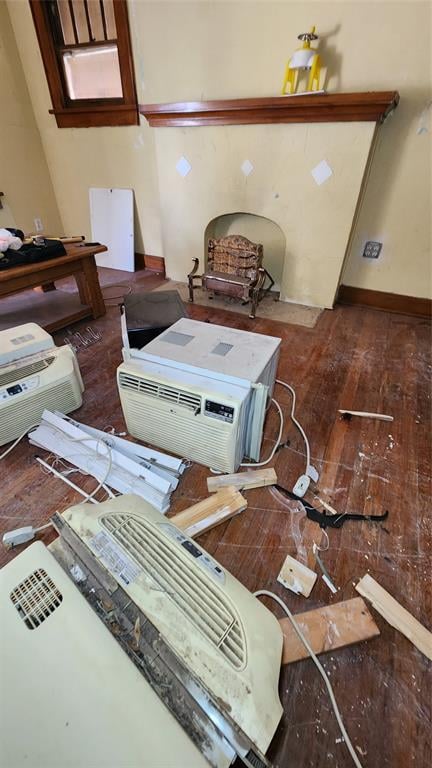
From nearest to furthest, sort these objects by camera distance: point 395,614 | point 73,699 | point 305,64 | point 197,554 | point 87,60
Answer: point 73,699 → point 197,554 → point 395,614 → point 305,64 → point 87,60

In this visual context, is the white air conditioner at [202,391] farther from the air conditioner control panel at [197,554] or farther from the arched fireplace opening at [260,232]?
the arched fireplace opening at [260,232]

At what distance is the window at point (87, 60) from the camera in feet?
9.05

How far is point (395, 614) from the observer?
98 centimetres

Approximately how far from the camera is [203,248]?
314cm

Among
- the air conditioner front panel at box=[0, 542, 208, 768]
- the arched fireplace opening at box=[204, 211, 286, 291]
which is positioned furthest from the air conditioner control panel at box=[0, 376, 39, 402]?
the arched fireplace opening at box=[204, 211, 286, 291]

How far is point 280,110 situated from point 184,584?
2.81m

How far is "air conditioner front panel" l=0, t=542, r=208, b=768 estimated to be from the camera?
48 cm

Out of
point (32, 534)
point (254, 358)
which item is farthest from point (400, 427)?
point (32, 534)

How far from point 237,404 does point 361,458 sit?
0.76m

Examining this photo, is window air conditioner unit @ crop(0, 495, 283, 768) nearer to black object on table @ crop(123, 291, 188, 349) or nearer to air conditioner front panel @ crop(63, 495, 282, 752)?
air conditioner front panel @ crop(63, 495, 282, 752)

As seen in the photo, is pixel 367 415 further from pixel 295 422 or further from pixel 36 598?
pixel 36 598

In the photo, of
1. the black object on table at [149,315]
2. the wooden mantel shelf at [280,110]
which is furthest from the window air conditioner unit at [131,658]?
the wooden mantel shelf at [280,110]

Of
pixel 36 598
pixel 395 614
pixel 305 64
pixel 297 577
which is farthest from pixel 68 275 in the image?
pixel 395 614

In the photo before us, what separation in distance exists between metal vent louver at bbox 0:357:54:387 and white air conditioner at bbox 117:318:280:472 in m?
0.44
